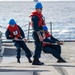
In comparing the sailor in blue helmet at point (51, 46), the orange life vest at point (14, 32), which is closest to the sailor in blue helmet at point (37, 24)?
the sailor in blue helmet at point (51, 46)

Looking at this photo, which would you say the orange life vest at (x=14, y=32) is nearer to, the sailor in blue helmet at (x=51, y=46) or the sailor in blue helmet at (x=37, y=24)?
the sailor in blue helmet at (x=51, y=46)

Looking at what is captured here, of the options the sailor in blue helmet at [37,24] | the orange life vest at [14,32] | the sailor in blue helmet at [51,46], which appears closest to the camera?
the sailor in blue helmet at [37,24]

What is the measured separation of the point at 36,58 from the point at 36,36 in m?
0.64

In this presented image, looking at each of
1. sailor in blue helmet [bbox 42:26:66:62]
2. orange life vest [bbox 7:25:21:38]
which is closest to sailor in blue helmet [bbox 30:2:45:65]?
sailor in blue helmet [bbox 42:26:66:62]

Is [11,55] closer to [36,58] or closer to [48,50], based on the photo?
[48,50]

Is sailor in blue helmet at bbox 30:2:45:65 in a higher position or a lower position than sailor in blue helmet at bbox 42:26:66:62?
higher

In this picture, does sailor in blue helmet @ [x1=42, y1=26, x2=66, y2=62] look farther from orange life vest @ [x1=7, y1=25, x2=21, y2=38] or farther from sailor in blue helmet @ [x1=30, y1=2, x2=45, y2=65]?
sailor in blue helmet @ [x1=30, y1=2, x2=45, y2=65]

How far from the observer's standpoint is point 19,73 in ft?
34.8

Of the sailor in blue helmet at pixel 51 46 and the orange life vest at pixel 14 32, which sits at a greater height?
the orange life vest at pixel 14 32

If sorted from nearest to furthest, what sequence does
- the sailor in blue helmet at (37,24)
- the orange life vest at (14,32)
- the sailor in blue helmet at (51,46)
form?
the sailor in blue helmet at (37,24) < the sailor in blue helmet at (51,46) < the orange life vest at (14,32)

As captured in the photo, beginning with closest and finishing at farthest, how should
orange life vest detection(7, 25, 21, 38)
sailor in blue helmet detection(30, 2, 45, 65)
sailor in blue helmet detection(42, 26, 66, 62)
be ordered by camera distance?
sailor in blue helmet detection(30, 2, 45, 65) < sailor in blue helmet detection(42, 26, 66, 62) < orange life vest detection(7, 25, 21, 38)

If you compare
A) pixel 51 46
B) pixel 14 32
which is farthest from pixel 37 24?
pixel 14 32

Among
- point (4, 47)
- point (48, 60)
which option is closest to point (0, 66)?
point (48, 60)

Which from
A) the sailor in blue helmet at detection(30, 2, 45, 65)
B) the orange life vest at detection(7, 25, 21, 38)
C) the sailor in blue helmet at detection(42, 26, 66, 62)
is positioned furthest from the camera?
the orange life vest at detection(7, 25, 21, 38)
